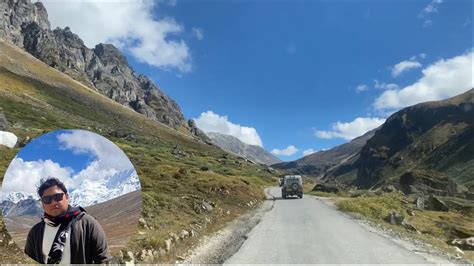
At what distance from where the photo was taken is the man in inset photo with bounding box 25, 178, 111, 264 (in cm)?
487

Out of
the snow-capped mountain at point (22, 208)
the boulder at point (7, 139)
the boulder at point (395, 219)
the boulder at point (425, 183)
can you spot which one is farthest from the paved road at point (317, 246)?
the boulder at point (425, 183)

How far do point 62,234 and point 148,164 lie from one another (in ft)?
206

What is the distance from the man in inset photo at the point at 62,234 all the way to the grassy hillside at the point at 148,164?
386 cm

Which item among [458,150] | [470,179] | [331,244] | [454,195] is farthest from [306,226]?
[458,150]

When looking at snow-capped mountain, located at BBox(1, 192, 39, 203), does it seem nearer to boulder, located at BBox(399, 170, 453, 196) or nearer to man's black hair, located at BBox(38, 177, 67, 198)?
man's black hair, located at BBox(38, 177, 67, 198)

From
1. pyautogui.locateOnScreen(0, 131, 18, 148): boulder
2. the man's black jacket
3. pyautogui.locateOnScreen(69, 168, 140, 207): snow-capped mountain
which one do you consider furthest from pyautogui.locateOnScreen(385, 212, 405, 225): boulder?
the man's black jacket

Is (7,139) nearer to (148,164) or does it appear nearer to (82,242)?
(82,242)

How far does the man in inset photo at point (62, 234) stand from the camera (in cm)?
487

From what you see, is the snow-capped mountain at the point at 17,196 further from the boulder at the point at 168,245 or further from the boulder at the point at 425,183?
the boulder at the point at 425,183

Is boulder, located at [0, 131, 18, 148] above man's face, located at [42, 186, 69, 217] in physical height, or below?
above

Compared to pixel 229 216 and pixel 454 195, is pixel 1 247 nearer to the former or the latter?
pixel 229 216

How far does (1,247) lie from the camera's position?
1021 cm

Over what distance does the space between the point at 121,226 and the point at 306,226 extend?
52.7 ft

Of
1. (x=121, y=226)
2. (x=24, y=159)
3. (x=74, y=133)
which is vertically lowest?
(x=121, y=226)
